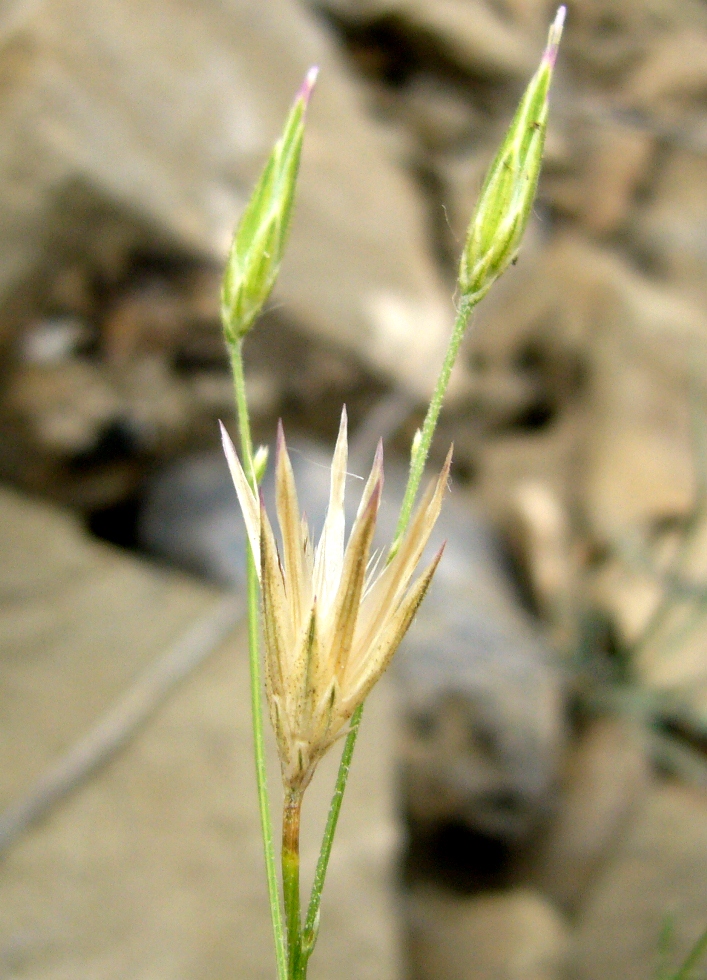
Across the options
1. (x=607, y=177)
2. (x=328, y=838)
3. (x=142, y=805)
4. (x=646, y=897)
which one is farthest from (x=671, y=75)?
(x=328, y=838)

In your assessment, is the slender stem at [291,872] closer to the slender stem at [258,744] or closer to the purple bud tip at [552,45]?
the slender stem at [258,744]

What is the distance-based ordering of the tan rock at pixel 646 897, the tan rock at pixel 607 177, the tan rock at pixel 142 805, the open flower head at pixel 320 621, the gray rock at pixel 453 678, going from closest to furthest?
the open flower head at pixel 320 621, the tan rock at pixel 142 805, the tan rock at pixel 646 897, the gray rock at pixel 453 678, the tan rock at pixel 607 177

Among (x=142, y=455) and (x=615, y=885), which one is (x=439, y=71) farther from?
(x=615, y=885)

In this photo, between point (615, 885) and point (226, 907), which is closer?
point (226, 907)

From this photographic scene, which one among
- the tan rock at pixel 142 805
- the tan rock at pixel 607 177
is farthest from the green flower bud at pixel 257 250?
the tan rock at pixel 607 177

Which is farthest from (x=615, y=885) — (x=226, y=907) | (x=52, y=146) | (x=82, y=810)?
(x=52, y=146)

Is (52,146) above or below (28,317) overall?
above

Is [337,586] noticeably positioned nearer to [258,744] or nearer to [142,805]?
[258,744]
